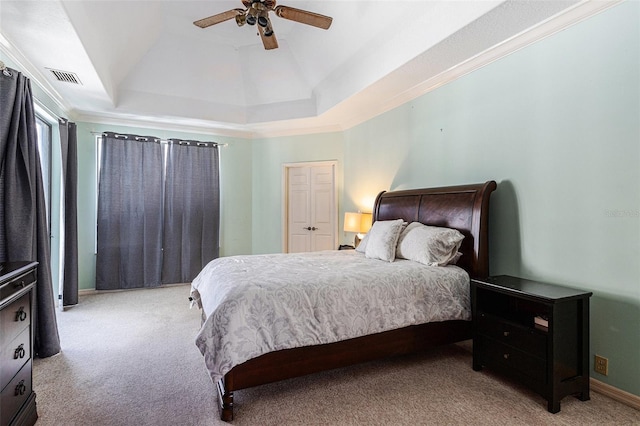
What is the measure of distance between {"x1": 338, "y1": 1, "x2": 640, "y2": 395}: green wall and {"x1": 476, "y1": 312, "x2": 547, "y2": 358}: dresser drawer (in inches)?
20.7

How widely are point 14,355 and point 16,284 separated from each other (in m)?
0.38

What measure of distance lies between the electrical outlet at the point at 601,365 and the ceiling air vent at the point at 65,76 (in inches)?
208

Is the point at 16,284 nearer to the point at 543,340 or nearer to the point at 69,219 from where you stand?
the point at 69,219

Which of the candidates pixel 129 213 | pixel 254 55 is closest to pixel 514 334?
pixel 254 55

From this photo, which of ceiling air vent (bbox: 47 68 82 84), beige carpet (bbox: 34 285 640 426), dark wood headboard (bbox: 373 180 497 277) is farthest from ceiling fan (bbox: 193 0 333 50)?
beige carpet (bbox: 34 285 640 426)

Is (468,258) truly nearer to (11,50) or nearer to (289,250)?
(289,250)

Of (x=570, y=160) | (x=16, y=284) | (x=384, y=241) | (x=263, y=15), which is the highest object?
(x=263, y=15)

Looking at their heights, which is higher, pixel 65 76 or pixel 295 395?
pixel 65 76

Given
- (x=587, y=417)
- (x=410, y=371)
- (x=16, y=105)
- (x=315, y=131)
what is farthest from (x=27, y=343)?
(x=315, y=131)

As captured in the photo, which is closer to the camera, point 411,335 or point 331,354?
point 331,354

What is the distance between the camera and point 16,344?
184 centimetres

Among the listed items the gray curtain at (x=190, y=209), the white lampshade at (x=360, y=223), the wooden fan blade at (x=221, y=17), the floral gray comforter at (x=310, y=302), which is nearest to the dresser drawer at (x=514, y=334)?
the floral gray comforter at (x=310, y=302)

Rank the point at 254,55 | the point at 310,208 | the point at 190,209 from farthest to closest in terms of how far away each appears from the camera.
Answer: the point at 310,208, the point at 190,209, the point at 254,55

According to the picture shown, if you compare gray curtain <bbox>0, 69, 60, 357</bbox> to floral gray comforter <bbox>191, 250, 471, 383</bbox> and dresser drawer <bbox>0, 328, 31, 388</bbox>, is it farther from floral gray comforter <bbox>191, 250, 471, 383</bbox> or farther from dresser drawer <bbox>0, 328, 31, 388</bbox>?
floral gray comforter <bbox>191, 250, 471, 383</bbox>
